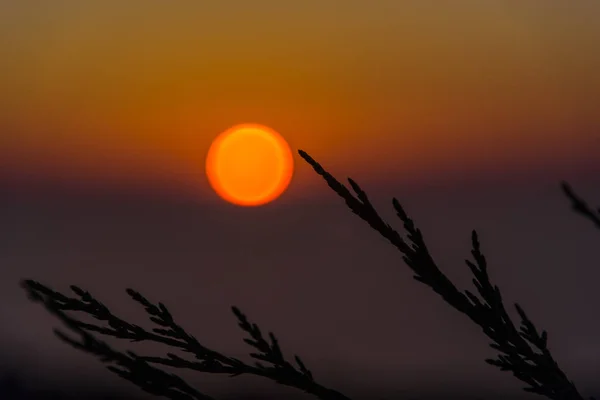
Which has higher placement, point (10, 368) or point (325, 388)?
point (10, 368)

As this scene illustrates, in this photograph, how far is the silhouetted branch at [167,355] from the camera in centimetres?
309

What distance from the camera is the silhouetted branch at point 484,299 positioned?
3340 millimetres

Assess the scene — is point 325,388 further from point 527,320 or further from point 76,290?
point 76,290

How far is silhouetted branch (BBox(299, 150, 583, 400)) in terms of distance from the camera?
3340 millimetres

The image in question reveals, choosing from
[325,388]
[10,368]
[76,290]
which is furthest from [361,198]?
[10,368]

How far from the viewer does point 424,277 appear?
335 centimetres

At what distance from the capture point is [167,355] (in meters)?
3.51

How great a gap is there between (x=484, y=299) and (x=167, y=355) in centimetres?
132

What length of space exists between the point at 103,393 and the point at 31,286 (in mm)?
100920

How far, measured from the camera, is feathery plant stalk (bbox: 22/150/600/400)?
3.27 meters

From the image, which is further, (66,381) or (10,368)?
(66,381)

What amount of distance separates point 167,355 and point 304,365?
562mm

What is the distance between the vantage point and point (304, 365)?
351 cm

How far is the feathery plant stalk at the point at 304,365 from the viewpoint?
3.27 m
